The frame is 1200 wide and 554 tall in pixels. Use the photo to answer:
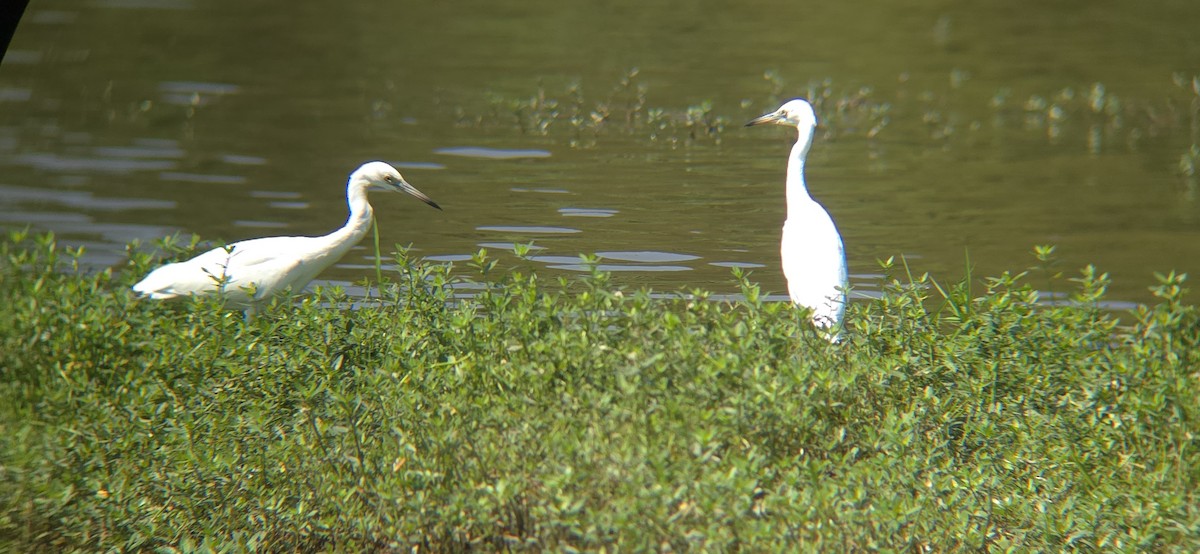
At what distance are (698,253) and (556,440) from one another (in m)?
5.31

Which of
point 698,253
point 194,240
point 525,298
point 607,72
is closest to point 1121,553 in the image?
point 525,298

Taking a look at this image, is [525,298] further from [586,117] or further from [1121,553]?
[586,117]

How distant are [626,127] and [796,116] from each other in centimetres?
529

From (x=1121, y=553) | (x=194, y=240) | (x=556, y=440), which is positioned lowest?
(x=1121, y=553)

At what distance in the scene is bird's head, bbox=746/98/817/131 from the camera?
27.6 ft

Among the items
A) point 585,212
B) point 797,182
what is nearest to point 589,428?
point 797,182

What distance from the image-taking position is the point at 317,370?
522cm

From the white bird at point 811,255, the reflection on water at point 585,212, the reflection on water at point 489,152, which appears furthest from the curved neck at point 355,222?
the reflection on water at point 489,152

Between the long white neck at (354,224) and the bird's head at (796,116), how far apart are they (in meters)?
2.73

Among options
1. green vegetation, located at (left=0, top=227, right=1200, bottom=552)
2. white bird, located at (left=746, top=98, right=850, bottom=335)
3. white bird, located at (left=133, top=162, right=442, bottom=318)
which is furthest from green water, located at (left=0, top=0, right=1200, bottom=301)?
green vegetation, located at (left=0, top=227, right=1200, bottom=552)

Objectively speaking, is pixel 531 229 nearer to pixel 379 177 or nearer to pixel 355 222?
pixel 379 177

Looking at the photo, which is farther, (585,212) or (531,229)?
(585,212)

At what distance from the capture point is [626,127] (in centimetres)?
1399

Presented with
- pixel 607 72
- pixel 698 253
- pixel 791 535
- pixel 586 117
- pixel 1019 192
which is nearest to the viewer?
pixel 791 535
